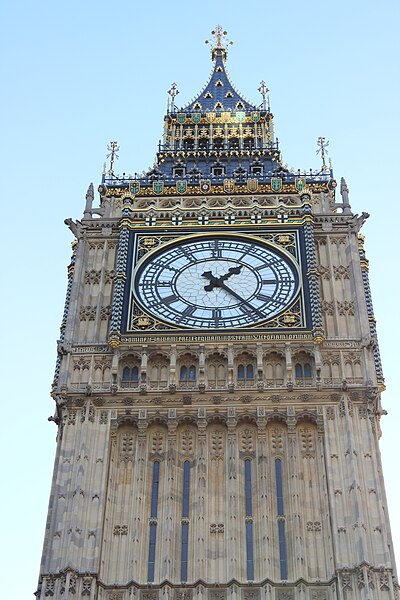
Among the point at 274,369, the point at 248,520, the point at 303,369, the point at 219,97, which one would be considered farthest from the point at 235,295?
the point at 219,97

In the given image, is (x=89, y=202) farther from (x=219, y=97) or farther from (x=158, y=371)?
(x=219, y=97)

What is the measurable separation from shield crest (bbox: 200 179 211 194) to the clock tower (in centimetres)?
9

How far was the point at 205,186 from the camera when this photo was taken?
3784 centimetres

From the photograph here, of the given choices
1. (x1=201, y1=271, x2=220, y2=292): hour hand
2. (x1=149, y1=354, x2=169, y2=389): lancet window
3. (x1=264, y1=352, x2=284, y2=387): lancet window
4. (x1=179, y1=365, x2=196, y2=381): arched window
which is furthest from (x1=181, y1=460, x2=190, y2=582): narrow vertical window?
(x1=201, y1=271, x2=220, y2=292): hour hand

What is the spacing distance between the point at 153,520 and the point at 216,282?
749 centimetres

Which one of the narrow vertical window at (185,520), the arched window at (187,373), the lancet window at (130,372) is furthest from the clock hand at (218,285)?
the narrow vertical window at (185,520)

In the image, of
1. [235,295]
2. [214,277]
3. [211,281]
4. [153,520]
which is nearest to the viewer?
[153,520]

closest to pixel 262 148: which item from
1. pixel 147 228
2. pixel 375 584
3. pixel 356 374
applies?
pixel 147 228

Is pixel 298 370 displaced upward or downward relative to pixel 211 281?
downward

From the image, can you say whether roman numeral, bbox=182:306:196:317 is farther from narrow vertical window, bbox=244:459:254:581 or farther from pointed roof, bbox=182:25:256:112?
pointed roof, bbox=182:25:256:112

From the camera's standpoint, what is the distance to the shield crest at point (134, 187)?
124ft

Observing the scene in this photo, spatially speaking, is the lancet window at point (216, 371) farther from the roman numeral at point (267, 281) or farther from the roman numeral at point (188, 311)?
the roman numeral at point (267, 281)

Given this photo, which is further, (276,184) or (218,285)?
(276,184)

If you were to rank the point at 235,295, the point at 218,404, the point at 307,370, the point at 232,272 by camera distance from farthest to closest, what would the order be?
1. the point at 232,272
2. the point at 235,295
3. the point at 307,370
4. the point at 218,404
